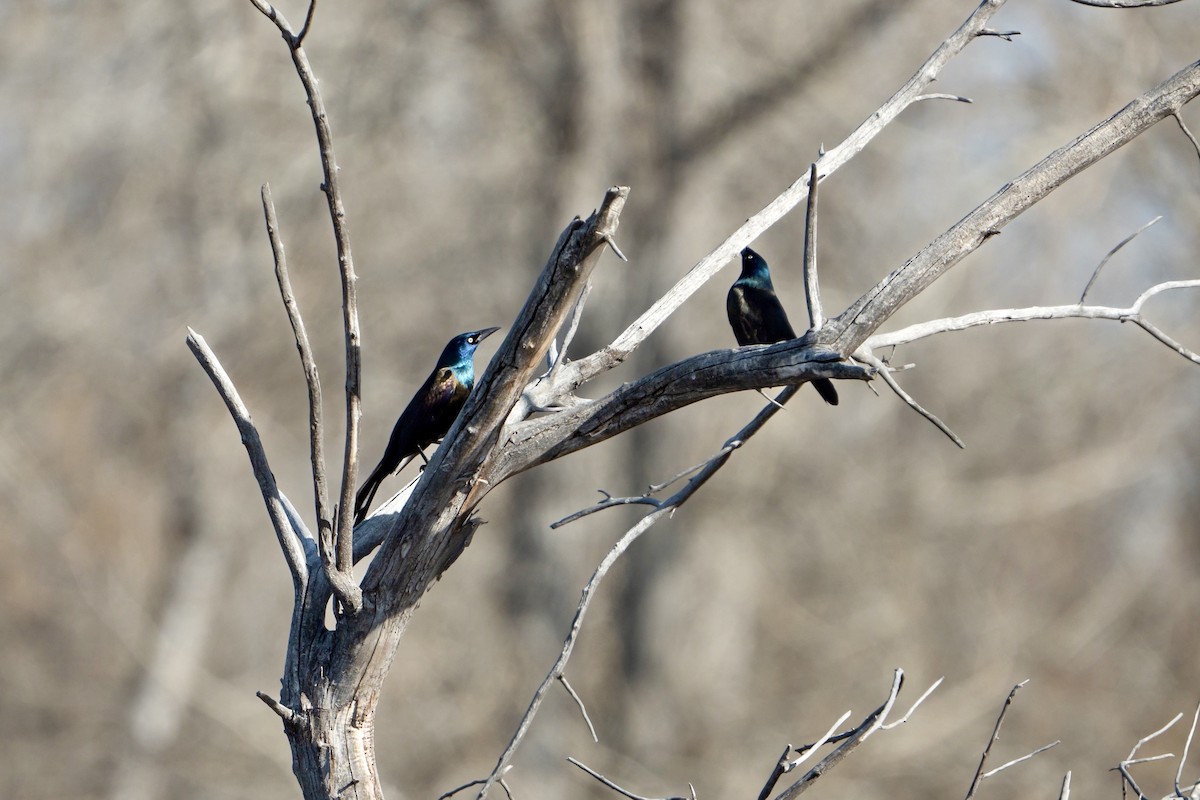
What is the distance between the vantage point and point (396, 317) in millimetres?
13742

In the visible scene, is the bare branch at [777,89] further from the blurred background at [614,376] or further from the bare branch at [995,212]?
the bare branch at [995,212]

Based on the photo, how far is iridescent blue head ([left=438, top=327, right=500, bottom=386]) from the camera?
3.87 metres

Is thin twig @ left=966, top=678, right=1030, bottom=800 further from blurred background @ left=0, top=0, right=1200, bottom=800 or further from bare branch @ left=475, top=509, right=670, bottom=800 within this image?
blurred background @ left=0, top=0, right=1200, bottom=800

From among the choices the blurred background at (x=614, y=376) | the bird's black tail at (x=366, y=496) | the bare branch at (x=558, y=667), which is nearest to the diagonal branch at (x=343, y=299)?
the bare branch at (x=558, y=667)

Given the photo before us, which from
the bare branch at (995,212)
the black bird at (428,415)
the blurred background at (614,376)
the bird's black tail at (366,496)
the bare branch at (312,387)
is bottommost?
the bare branch at (995,212)

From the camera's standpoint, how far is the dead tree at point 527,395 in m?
2.43

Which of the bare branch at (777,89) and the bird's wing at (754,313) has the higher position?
the bare branch at (777,89)

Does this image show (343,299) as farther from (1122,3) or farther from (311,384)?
(1122,3)

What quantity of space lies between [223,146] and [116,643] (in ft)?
22.8

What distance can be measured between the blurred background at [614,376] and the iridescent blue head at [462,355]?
752 cm

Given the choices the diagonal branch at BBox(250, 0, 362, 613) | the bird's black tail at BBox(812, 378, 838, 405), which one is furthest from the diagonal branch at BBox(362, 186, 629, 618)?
the bird's black tail at BBox(812, 378, 838, 405)

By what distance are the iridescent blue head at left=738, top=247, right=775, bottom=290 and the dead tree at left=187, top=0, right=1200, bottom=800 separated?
4.21 ft

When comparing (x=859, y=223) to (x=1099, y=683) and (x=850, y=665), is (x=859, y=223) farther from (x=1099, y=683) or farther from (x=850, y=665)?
(x=1099, y=683)

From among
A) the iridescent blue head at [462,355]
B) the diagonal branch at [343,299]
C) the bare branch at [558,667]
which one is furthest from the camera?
the iridescent blue head at [462,355]
